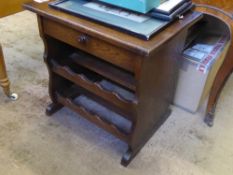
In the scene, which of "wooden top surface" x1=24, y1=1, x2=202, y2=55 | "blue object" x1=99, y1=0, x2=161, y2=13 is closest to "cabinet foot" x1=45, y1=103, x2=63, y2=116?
"wooden top surface" x1=24, y1=1, x2=202, y2=55

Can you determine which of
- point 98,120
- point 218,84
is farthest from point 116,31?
point 218,84

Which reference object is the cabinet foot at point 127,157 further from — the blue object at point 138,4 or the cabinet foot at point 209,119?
the blue object at point 138,4

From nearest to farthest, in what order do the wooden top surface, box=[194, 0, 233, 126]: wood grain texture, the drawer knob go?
the wooden top surface → the drawer knob → box=[194, 0, 233, 126]: wood grain texture

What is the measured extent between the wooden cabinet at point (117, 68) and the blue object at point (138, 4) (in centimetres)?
11

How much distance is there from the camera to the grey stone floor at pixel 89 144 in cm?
124

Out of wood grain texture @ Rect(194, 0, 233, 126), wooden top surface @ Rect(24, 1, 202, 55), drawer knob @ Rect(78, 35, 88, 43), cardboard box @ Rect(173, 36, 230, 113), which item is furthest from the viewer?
cardboard box @ Rect(173, 36, 230, 113)

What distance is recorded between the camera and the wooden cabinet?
3.12 feet

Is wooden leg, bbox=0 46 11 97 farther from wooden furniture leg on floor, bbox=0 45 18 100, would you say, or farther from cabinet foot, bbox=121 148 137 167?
cabinet foot, bbox=121 148 137 167

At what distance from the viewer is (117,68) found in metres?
1.27

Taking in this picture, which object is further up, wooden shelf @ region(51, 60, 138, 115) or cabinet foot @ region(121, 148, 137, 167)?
wooden shelf @ region(51, 60, 138, 115)

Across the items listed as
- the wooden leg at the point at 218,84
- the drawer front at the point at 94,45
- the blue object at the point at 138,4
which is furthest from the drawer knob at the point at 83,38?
the wooden leg at the point at 218,84

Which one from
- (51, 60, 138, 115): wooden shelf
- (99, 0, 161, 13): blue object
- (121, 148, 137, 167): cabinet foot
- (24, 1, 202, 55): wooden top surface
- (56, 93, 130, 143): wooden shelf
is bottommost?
(121, 148, 137, 167): cabinet foot

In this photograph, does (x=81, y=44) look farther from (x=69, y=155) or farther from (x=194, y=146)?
(x=194, y=146)

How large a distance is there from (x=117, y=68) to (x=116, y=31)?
335 mm
